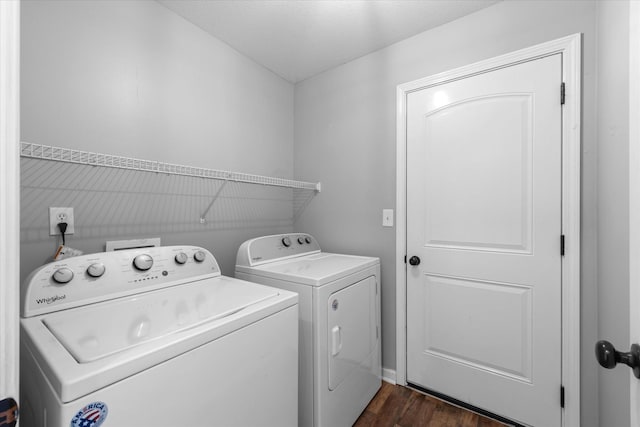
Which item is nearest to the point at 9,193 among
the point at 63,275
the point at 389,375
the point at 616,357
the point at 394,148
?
the point at 63,275

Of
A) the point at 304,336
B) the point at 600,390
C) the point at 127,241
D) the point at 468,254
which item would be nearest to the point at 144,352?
the point at 304,336

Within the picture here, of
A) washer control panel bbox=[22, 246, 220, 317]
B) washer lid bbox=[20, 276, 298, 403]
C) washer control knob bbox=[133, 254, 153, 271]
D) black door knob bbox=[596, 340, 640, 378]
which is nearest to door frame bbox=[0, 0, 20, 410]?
washer lid bbox=[20, 276, 298, 403]

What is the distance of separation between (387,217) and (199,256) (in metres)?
1.26

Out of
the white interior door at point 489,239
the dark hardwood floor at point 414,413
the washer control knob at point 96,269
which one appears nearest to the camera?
the washer control knob at point 96,269

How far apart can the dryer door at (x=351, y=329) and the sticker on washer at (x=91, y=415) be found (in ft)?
3.04

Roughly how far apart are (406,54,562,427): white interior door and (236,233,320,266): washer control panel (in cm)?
76

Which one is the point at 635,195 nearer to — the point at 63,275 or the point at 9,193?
the point at 9,193

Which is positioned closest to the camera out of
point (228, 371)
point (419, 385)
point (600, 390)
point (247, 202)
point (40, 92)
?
point (228, 371)

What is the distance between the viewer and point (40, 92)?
118 cm

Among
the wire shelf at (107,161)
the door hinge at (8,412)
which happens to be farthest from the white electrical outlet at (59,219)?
the door hinge at (8,412)

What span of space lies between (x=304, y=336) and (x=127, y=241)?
3.43ft

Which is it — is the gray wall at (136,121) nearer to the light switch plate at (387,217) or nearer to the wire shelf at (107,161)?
the wire shelf at (107,161)

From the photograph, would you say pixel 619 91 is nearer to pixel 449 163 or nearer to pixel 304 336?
pixel 449 163

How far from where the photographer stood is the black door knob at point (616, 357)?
0.58m
